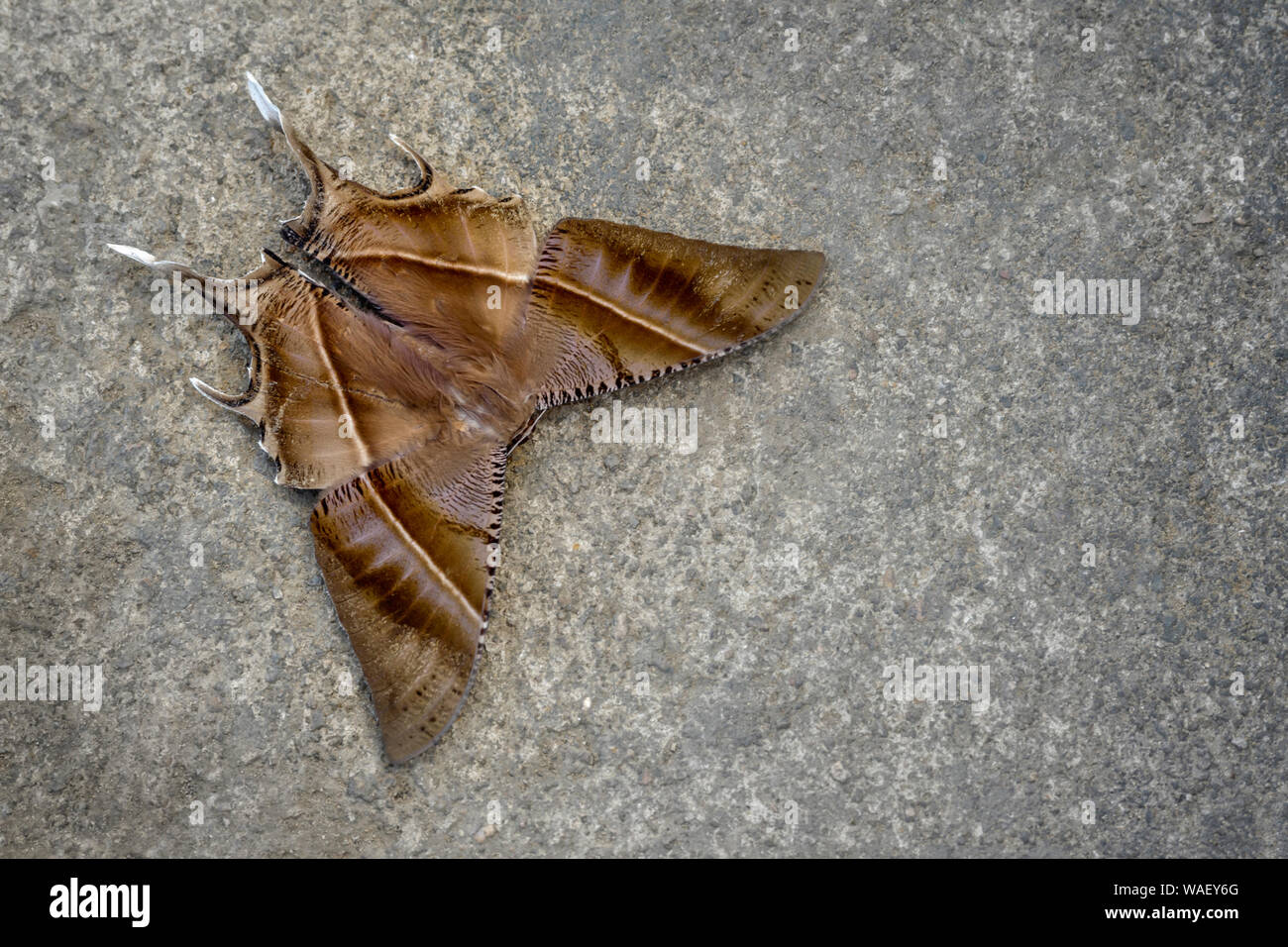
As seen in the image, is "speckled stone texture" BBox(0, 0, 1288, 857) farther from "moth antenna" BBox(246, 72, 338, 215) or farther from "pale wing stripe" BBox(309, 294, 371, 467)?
"pale wing stripe" BBox(309, 294, 371, 467)

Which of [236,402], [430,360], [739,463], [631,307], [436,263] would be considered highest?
[436,263]

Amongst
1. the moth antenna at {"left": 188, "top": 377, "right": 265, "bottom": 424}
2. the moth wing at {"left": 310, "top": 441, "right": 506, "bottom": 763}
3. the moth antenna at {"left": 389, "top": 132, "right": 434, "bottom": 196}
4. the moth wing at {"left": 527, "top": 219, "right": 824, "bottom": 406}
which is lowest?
the moth wing at {"left": 310, "top": 441, "right": 506, "bottom": 763}

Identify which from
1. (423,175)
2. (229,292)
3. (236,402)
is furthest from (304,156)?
(236,402)

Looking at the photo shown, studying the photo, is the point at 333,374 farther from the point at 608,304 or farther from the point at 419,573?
the point at 608,304

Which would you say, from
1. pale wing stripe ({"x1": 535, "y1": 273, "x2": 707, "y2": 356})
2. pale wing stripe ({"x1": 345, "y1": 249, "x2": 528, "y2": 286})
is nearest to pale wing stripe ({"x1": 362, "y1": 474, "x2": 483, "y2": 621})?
pale wing stripe ({"x1": 345, "y1": 249, "x2": 528, "y2": 286})

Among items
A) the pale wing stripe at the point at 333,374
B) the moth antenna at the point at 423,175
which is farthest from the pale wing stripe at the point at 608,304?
the pale wing stripe at the point at 333,374

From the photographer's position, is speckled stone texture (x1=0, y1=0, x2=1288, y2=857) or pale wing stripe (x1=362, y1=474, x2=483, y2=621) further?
speckled stone texture (x1=0, y1=0, x2=1288, y2=857)
